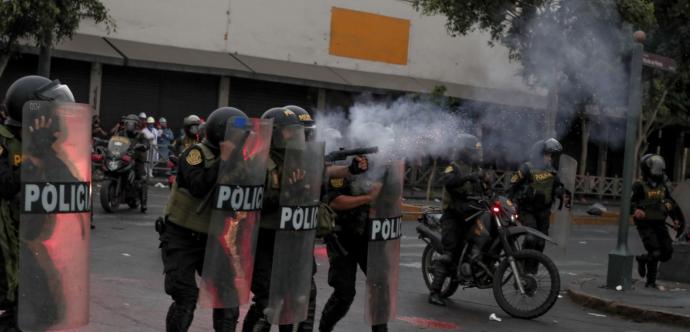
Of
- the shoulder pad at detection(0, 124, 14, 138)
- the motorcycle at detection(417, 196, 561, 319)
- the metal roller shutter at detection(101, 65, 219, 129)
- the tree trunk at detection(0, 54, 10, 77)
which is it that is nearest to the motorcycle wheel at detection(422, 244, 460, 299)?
the motorcycle at detection(417, 196, 561, 319)

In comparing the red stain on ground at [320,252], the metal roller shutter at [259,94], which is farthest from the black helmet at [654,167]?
the metal roller shutter at [259,94]

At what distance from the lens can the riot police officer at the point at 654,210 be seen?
35.3 ft

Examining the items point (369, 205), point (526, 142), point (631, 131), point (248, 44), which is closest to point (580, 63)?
point (526, 142)

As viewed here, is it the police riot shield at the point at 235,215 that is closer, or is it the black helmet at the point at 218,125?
the police riot shield at the point at 235,215

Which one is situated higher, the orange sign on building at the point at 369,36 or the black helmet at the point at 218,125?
the orange sign on building at the point at 369,36

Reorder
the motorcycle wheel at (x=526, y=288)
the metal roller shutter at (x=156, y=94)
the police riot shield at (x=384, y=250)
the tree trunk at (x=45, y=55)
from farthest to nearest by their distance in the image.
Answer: the metal roller shutter at (x=156, y=94) → the tree trunk at (x=45, y=55) → the motorcycle wheel at (x=526, y=288) → the police riot shield at (x=384, y=250)

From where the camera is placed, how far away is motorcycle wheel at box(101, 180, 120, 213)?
47.5 feet

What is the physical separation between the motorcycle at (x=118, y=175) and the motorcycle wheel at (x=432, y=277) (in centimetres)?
641

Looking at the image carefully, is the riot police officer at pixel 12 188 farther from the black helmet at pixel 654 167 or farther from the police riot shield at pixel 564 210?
the black helmet at pixel 654 167

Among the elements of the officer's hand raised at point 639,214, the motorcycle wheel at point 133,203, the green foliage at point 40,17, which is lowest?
the motorcycle wheel at point 133,203

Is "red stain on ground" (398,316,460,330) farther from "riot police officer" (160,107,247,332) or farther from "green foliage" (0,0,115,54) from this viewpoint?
"green foliage" (0,0,115,54)

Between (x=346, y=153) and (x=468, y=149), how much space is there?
3144 millimetres

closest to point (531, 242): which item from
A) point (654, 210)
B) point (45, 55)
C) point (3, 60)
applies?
point (654, 210)

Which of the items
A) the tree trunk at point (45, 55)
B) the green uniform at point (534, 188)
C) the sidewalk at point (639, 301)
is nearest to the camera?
the sidewalk at point (639, 301)
